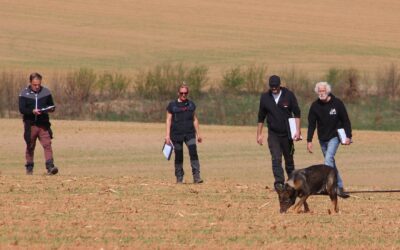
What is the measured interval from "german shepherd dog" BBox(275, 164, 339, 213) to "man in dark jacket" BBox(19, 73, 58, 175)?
6.38m

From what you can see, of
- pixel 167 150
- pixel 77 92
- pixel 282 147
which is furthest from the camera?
pixel 77 92

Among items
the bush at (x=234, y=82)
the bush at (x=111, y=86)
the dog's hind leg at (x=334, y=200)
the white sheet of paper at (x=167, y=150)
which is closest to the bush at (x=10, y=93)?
the bush at (x=111, y=86)

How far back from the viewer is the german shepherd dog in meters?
15.2

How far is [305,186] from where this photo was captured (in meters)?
15.2

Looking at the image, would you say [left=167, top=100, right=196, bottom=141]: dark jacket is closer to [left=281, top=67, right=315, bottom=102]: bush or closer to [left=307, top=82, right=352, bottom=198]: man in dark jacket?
[left=307, top=82, right=352, bottom=198]: man in dark jacket

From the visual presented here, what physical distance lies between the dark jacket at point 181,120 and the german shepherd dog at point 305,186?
16.3 ft

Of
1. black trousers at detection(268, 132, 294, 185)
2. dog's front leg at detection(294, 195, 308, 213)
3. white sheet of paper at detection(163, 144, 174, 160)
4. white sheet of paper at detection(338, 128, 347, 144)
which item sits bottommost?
white sheet of paper at detection(163, 144, 174, 160)

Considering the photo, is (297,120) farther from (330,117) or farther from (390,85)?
(390,85)

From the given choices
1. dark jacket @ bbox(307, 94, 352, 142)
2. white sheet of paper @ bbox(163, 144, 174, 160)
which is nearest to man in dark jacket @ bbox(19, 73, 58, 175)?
white sheet of paper @ bbox(163, 144, 174, 160)

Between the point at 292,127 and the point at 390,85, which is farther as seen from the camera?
the point at 390,85

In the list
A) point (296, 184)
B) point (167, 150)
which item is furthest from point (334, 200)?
point (167, 150)

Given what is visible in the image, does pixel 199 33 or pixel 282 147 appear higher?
pixel 282 147

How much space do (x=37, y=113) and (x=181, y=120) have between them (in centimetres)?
234

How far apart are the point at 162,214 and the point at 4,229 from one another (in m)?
2.32
